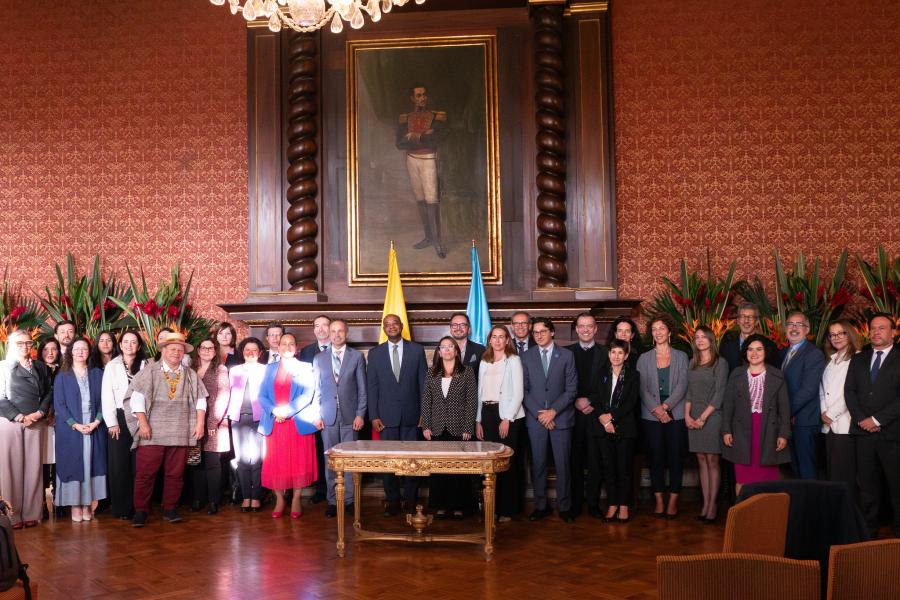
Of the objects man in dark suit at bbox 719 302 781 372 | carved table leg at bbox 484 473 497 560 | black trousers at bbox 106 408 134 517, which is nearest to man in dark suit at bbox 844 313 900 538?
man in dark suit at bbox 719 302 781 372

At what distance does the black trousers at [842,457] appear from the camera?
18.8ft

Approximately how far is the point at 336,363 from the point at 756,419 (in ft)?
10.2

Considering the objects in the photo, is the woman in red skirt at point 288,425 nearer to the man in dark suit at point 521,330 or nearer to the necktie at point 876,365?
the man in dark suit at point 521,330

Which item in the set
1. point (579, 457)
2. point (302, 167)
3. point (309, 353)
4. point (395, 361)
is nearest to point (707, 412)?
point (579, 457)

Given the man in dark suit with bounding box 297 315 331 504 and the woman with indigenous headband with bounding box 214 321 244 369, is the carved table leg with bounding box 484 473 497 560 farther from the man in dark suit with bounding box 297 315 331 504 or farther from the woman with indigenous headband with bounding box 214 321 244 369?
the woman with indigenous headband with bounding box 214 321 244 369

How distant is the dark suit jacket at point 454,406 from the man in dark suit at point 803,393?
2.26m

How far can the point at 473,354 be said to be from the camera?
6629 mm

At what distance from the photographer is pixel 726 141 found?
8.05m

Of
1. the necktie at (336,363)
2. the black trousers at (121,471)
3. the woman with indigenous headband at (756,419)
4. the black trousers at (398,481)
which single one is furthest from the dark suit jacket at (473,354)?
the black trousers at (121,471)

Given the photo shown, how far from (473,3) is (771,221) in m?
3.43

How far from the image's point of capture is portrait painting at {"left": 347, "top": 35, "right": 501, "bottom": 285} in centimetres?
812

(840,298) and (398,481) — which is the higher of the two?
(840,298)

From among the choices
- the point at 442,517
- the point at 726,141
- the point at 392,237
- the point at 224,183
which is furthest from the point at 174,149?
the point at 726,141

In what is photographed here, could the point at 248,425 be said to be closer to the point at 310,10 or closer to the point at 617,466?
the point at 617,466
